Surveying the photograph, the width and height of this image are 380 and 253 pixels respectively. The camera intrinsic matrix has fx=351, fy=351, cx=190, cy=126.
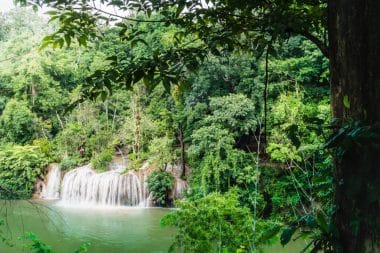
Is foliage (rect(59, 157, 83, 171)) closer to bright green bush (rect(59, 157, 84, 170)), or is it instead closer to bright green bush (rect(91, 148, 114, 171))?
bright green bush (rect(59, 157, 84, 170))

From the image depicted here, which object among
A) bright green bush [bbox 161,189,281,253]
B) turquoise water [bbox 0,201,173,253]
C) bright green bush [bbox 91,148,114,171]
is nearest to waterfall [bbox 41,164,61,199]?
bright green bush [bbox 91,148,114,171]

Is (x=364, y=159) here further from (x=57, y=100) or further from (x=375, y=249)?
Answer: (x=57, y=100)

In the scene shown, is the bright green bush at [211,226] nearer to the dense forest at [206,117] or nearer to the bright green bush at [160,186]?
the dense forest at [206,117]

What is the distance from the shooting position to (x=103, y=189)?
1310cm

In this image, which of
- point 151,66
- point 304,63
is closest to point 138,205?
point 304,63

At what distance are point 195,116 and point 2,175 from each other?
352 inches

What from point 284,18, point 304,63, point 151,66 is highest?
point 304,63

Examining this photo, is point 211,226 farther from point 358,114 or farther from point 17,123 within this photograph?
point 17,123

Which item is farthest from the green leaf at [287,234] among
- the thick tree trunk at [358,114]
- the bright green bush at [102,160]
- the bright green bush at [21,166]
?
the bright green bush at [21,166]

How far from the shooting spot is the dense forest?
1.05 metres

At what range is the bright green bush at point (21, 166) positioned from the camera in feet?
47.7

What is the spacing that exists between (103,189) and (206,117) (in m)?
4.92

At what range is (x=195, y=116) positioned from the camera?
1188 cm

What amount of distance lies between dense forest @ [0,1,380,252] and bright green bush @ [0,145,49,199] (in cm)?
6
